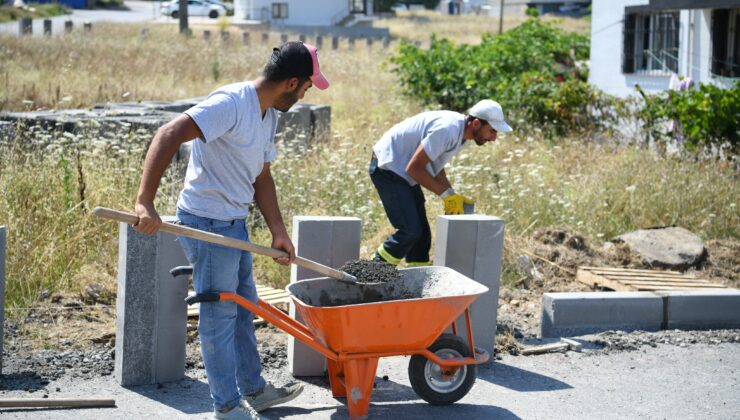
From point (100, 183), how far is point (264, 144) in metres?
3.64

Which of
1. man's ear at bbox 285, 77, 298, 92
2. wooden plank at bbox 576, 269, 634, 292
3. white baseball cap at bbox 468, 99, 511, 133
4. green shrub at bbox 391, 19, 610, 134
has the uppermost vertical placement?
green shrub at bbox 391, 19, 610, 134

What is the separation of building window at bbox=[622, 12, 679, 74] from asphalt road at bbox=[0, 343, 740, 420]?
1200 cm

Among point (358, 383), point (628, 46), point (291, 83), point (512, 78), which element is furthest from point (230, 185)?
point (628, 46)

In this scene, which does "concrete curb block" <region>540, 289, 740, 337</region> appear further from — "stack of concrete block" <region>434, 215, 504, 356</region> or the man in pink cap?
the man in pink cap

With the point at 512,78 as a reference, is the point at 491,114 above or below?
below

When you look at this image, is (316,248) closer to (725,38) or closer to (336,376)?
(336,376)

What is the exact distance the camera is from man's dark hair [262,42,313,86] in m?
4.34

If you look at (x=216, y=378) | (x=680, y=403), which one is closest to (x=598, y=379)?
(x=680, y=403)

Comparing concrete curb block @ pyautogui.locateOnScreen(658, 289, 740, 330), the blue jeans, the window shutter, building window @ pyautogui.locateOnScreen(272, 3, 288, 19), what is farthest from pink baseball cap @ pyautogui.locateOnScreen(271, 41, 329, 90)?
building window @ pyautogui.locateOnScreen(272, 3, 288, 19)

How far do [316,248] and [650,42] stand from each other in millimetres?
13882

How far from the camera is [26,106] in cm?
1255

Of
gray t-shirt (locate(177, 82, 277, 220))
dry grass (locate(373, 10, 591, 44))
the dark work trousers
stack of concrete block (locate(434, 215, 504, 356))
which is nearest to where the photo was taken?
gray t-shirt (locate(177, 82, 277, 220))

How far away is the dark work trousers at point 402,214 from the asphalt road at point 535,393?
81cm

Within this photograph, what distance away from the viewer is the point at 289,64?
435 centimetres
